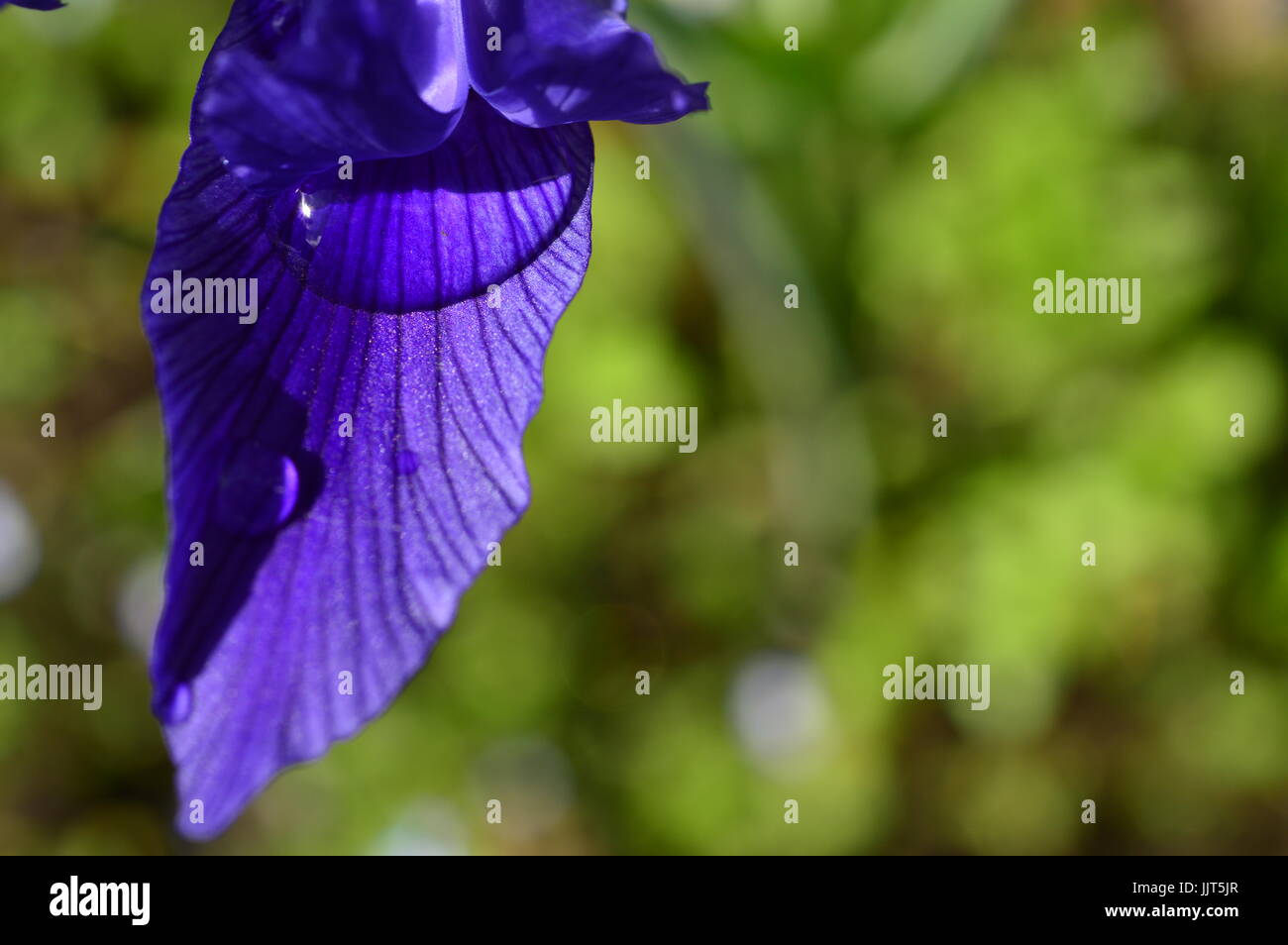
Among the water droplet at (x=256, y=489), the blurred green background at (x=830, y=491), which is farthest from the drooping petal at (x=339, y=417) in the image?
the blurred green background at (x=830, y=491)

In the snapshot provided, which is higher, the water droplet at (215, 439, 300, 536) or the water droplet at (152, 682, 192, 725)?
the water droplet at (215, 439, 300, 536)

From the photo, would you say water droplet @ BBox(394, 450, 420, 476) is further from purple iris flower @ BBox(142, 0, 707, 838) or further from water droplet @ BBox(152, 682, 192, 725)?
water droplet @ BBox(152, 682, 192, 725)

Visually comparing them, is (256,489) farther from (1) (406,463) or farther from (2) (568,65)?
(2) (568,65)

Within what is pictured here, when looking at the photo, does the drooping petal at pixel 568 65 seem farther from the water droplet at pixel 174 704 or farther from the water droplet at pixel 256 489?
the water droplet at pixel 174 704

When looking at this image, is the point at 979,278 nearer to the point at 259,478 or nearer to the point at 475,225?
the point at 475,225

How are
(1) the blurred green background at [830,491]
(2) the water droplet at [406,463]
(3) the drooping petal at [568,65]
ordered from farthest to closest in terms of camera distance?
(1) the blurred green background at [830,491]
(2) the water droplet at [406,463]
(3) the drooping petal at [568,65]

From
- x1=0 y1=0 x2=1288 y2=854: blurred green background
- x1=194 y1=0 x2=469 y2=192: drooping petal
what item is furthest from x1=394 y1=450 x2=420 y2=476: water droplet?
x1=0 y1=0 x2=1288 y2=854: blurred green background
